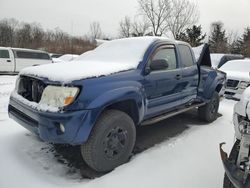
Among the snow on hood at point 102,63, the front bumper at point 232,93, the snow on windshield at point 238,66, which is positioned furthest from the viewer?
the snow on windshield at point 238,66

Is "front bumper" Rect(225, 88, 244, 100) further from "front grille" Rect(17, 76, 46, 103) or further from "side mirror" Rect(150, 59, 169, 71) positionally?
"front grille" Rect(17, 76, 46, 103)

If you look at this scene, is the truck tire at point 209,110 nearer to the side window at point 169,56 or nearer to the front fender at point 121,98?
the side window at point 169,56

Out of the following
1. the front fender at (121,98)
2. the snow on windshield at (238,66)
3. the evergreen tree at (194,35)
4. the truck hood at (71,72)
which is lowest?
the front fender at (121,98)

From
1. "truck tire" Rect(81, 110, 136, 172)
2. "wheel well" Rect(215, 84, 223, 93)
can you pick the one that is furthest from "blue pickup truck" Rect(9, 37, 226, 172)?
"wheel well" Rect(215, 84, 223, 93)

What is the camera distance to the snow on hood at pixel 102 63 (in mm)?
3010

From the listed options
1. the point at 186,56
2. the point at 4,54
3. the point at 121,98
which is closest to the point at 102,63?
the point at 121,98

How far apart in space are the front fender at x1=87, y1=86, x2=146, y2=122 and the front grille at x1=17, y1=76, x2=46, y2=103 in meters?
0.76

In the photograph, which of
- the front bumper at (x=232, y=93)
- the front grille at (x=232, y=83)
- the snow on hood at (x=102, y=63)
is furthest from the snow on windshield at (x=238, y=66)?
the snow on hood at (x=102, y=63)

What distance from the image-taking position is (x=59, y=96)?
9.34 feet

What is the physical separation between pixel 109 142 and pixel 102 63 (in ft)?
4.05

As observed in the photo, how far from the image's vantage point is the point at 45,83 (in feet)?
9.89

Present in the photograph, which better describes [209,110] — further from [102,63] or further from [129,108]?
[102,63]

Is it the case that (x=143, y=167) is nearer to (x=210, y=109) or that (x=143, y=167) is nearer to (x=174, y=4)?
(x=210, y=109)

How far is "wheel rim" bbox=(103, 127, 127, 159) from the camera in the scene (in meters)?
3.15
